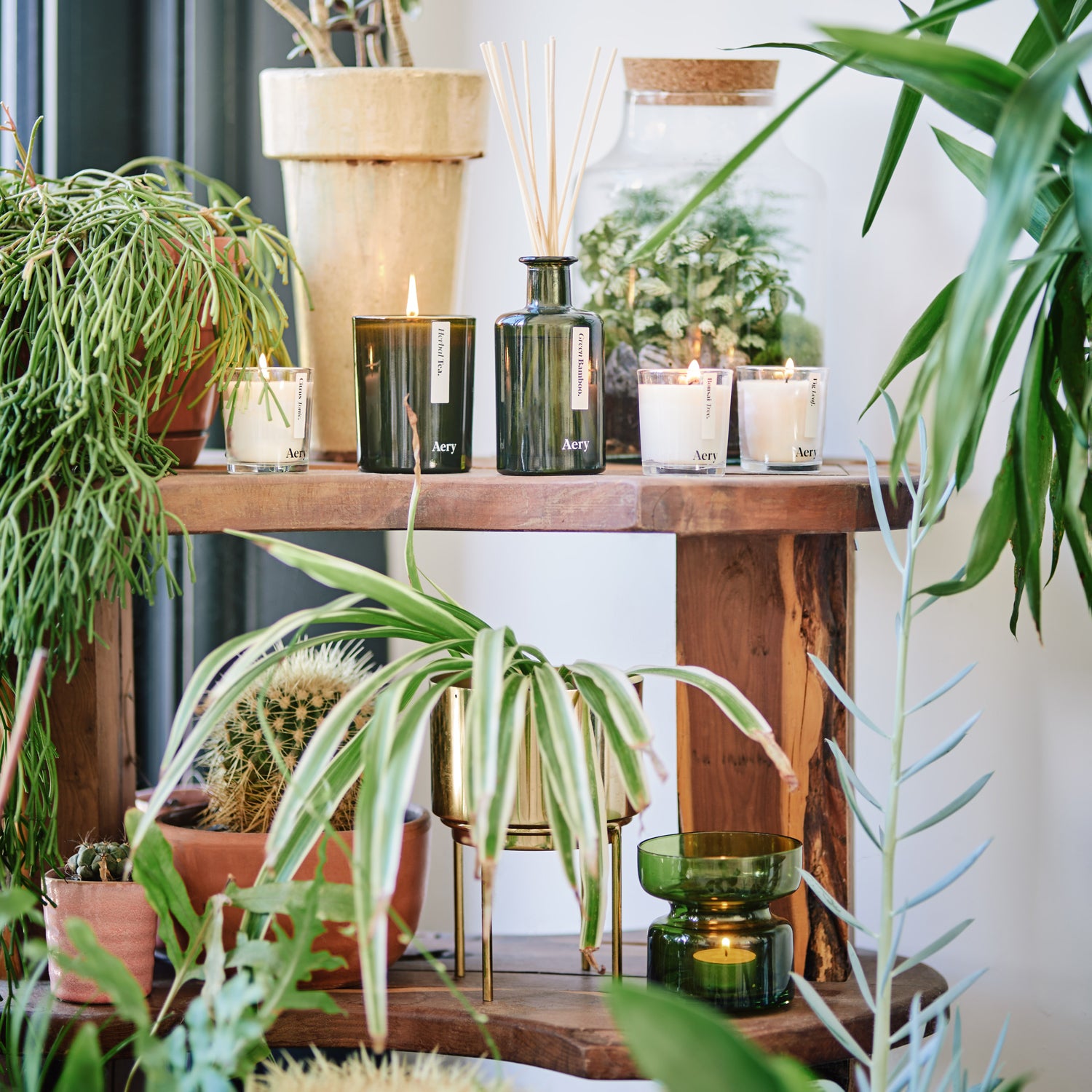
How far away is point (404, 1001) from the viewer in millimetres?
950

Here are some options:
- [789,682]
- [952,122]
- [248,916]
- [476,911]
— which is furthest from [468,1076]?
[952,122]

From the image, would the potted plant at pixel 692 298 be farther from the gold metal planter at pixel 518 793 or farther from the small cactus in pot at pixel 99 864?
the small cactus in pot at pixel 99 864

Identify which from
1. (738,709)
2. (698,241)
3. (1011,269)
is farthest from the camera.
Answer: (698,241)

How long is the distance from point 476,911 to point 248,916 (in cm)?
61

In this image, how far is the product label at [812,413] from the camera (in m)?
0.93

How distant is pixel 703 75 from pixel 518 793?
0.60 metres

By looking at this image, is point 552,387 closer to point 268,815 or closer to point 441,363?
point 441,363

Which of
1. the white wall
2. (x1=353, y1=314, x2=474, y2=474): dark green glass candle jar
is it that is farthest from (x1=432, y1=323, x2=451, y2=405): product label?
the white wall

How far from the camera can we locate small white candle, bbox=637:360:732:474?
0.90 metres

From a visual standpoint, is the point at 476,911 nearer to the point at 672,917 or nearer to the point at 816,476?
the point at 672,917

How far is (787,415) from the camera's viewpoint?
93 centimetres

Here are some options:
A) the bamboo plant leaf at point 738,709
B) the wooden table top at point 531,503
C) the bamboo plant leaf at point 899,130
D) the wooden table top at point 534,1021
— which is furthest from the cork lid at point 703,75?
the wooden table top at point 534,1021

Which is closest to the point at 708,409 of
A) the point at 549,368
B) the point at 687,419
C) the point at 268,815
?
the point at 687,419

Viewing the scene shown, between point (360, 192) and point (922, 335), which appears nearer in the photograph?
point (922, 335)
